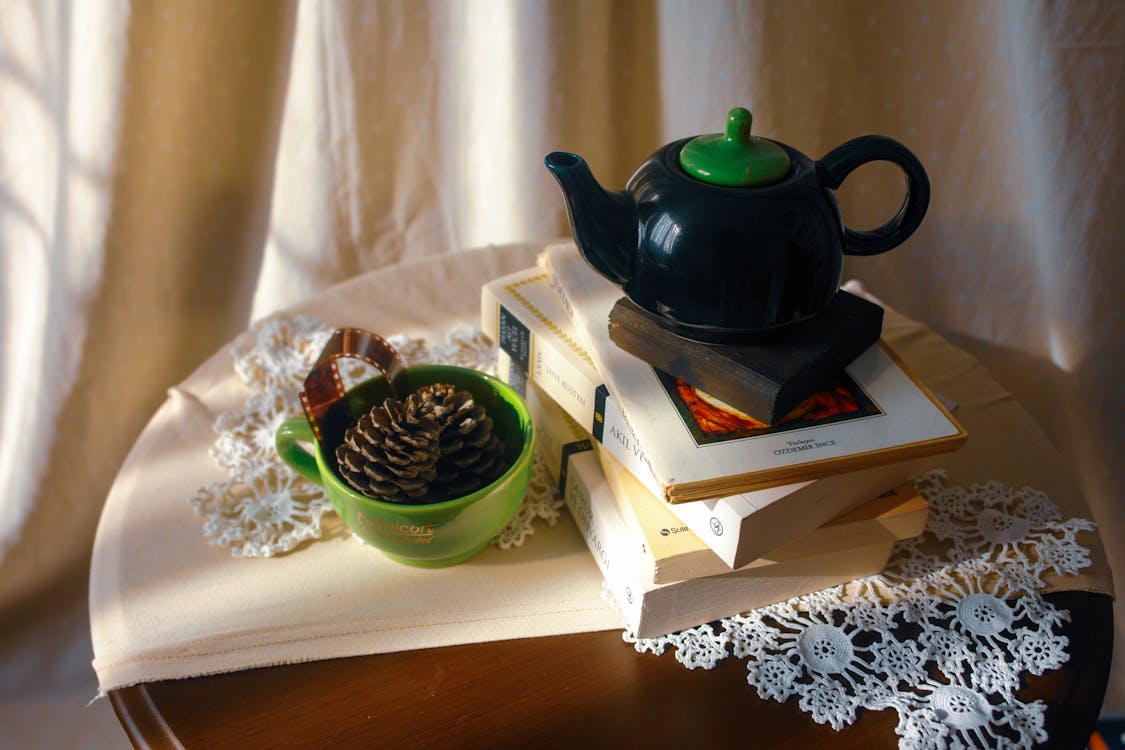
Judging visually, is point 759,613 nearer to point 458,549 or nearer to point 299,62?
point 458,549

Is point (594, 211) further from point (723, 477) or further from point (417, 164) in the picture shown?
point (417, 164)

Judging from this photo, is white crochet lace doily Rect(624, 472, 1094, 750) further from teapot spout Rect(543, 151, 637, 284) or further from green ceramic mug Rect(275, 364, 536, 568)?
teapot spout Rect(543, 151, 637, 284)

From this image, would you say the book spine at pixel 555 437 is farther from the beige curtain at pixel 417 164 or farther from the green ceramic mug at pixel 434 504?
the beige curtain at pixel 417 164

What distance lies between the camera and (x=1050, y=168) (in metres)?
0.97

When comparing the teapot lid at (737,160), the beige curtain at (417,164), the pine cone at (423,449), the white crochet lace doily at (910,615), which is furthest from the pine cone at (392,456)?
the beige curtain at (417,164)

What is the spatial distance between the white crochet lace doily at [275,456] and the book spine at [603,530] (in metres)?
0.03

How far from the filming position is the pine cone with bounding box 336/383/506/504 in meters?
0.56

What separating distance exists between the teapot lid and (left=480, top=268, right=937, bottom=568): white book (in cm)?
15

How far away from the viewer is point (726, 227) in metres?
0.51

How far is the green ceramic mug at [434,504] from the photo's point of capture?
556mm

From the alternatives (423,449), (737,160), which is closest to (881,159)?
(737,160)

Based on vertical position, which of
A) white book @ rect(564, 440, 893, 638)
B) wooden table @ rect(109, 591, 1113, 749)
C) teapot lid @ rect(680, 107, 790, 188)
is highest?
teapot lid @ rect(680, 107, 790, 188)

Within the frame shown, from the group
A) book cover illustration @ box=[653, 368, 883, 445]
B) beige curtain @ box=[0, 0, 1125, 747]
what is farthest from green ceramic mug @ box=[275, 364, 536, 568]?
beige curtain @ box=[0, 0, 1125, 747]

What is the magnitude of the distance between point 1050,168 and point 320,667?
0.88 m
